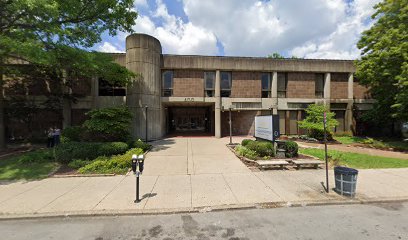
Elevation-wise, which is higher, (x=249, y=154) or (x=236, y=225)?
(x=249, y=154)

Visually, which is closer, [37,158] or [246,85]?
[37,158]

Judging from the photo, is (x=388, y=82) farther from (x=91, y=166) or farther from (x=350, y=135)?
(x=91, y=166)

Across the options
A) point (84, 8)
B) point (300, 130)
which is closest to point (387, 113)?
point (300, 130)

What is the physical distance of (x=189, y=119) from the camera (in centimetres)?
2705

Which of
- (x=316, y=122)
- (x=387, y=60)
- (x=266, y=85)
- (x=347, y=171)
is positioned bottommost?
(x=347, y=171)

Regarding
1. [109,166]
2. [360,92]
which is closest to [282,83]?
[360,92]

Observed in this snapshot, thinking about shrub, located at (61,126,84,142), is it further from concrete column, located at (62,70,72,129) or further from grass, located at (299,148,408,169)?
grass, located at (299,148,408,169)

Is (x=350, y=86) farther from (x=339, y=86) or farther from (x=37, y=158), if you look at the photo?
(x=37, y=158)

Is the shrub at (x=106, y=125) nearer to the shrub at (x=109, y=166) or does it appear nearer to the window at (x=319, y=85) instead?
the shrub at (x=109, y=166)

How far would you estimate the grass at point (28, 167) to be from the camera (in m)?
8.06

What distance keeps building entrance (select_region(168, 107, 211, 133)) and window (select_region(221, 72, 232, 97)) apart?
19.8 ft

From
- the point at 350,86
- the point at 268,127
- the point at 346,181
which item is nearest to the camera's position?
the point at 346,181

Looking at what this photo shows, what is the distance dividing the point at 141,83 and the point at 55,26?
7.49m

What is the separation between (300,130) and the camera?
813 inches
